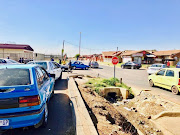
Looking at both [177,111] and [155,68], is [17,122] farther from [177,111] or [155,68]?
[155,68]

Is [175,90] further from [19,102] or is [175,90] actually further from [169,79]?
[19,102]

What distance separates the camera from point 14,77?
3119 mm

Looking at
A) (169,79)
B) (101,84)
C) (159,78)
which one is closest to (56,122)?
(101,84)

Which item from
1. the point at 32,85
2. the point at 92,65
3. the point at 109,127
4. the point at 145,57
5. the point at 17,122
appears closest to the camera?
the point at 17,122

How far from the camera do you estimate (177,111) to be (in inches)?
221

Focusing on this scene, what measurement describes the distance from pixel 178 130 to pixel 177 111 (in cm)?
111

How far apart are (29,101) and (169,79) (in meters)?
8.53

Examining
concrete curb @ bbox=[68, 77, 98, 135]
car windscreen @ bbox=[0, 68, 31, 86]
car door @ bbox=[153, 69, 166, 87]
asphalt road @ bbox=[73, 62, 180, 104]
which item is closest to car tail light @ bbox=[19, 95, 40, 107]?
car windscreen @ bbox=[0, 68, 31, 86]

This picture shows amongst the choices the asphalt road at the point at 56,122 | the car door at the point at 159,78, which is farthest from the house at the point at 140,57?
the asphalt road at the point at 56,122

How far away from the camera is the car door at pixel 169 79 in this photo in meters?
8.20

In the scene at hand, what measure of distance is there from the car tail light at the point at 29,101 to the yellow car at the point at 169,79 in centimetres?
805

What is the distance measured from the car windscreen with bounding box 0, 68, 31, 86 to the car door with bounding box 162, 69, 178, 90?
27.0ft

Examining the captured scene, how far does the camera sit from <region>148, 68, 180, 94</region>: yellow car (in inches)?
314

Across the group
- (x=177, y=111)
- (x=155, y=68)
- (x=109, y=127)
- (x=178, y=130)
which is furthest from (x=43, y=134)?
(x=155, y=68)
